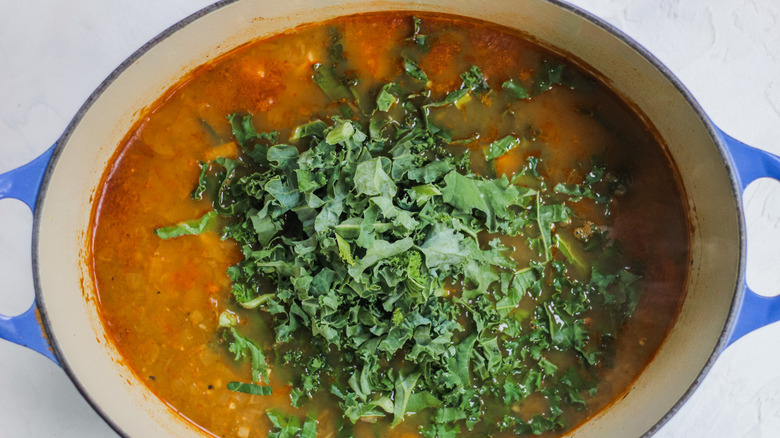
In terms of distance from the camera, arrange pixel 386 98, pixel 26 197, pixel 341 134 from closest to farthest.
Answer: pixel 26 197, pixel 341 134, pixel 386 98

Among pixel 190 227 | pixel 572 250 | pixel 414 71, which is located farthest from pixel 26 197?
pixel 572 250

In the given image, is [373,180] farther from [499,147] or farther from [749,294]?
[749,294]

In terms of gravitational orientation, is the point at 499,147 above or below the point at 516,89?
below

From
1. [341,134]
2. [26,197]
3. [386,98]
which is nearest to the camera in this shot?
[26,197]

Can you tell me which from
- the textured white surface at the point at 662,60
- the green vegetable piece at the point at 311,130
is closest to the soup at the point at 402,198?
the green vegetable piece at the point at 311,130

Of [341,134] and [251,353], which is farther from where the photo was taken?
[251,353]

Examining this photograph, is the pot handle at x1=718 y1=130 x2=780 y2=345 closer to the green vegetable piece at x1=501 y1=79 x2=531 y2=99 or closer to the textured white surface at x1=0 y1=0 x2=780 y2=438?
the textured white surface at x1=0 y1=0 x2=780 y2=438

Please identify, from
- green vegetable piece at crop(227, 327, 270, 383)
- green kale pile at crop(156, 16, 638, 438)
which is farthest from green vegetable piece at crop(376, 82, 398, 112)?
green vegetable piece at crop(227, 327, 270, 383)

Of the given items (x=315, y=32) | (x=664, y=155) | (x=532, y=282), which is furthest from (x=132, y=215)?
(x=664, y=155)
